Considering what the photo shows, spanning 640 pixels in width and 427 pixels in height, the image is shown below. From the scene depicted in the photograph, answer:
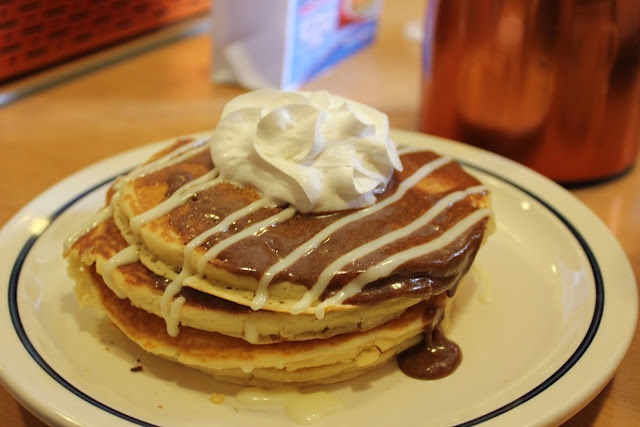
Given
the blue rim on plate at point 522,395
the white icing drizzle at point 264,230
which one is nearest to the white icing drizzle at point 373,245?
the white icing drizzle at point 264,230

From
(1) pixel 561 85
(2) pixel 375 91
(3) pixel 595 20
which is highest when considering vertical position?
(3) pixel 595 20

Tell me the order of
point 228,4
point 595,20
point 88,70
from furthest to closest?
point 88,70, point 228,4, point 595,20

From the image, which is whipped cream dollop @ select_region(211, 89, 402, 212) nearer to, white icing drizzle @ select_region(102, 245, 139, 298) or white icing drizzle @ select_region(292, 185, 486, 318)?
white icing drizzle @ select_region(292, 185, 486, 318)

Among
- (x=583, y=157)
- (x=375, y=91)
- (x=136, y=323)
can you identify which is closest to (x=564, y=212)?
(x=583, y=157)

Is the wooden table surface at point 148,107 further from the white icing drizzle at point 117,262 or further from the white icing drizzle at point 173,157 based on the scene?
the white icing drizzle at point 117,262

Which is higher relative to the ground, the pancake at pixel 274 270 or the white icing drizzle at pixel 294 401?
the pancake at pixel 274 270

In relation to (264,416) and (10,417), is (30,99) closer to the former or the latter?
(10,417)
